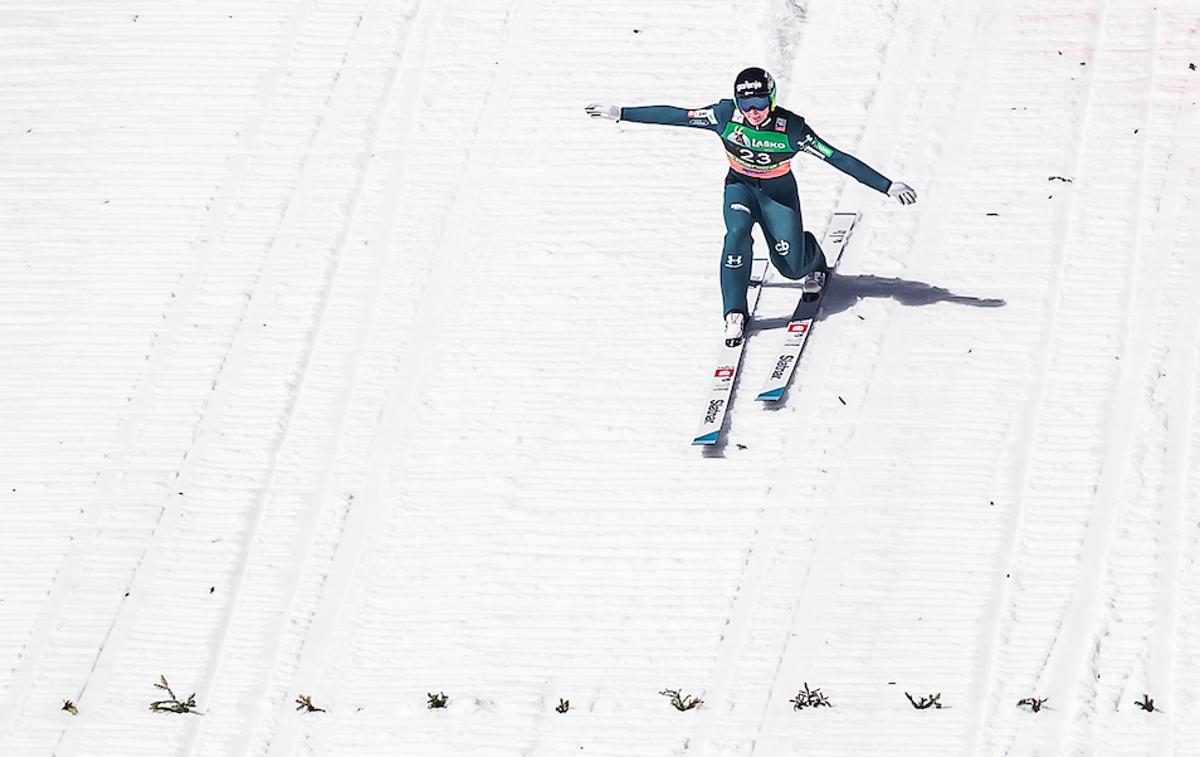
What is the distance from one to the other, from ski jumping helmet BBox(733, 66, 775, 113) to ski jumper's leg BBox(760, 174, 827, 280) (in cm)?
53

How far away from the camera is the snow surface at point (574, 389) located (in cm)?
909

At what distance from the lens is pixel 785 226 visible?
1073cm

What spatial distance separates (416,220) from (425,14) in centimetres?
218

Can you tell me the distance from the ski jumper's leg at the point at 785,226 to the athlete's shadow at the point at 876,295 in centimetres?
32

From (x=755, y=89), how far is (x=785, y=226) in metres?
0.84

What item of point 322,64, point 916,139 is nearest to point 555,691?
point 916,139

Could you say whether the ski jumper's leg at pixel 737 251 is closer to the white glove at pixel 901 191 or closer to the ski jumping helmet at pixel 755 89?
the ski jumping helmet at pixel 755 89

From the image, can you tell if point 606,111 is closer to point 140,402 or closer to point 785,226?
point 785,226

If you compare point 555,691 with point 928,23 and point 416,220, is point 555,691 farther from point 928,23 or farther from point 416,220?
point 928,23

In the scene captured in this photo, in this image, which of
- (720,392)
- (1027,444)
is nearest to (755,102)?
(720,392)

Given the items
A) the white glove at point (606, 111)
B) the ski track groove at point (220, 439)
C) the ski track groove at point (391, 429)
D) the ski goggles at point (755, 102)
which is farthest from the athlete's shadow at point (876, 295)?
the ski track groove at point (220, 439)

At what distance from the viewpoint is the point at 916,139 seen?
12062mm

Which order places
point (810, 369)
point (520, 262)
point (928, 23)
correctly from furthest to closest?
point (928, 23) < point (520, 262) < point (810, 369)

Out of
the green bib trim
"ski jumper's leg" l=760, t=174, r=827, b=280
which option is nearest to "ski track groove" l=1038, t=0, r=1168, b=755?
"ski jumper's leg" l=760, t=174, r=827, b=280
